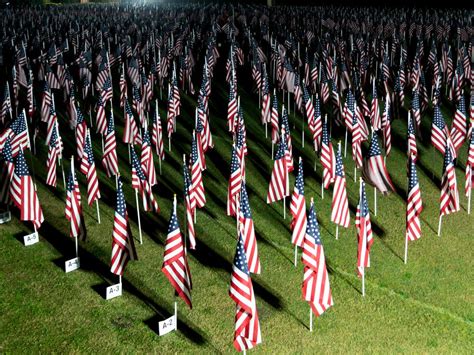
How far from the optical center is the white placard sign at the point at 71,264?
1822cm

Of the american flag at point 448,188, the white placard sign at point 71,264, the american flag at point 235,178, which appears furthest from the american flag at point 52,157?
the american flag at point 448,188

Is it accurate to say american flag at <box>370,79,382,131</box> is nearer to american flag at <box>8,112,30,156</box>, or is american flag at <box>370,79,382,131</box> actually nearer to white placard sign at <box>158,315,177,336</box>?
american flag at <box>8,112,30,156</box>

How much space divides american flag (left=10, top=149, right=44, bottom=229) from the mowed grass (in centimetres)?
125

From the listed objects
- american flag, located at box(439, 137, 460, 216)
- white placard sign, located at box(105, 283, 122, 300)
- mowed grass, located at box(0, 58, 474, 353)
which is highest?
american flag, located at box(439, 137, 460, 216)

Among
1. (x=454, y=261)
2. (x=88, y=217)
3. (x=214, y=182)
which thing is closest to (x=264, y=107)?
(x=214, y=182)

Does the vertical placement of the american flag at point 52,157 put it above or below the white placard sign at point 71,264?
above

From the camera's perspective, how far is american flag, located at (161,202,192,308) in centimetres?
1480

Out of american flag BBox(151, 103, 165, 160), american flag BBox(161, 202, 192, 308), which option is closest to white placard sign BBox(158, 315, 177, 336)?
american flag BBox(161, 202, 192, 308)

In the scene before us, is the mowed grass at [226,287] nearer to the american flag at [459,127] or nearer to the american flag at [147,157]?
the american flag at [147,157]

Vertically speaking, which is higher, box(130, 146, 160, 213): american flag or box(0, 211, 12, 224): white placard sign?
box(130, 146, 160, 213): american flag

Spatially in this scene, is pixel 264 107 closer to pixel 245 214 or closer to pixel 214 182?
pixel 214 182

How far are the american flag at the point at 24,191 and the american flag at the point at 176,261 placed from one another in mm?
5937

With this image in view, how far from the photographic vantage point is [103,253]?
19578 millimetres

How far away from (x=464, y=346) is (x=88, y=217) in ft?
40.4
